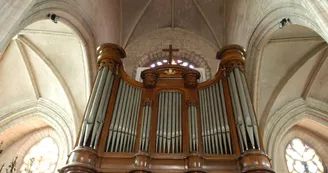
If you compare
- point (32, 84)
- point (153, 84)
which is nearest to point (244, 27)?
point (153, 84)

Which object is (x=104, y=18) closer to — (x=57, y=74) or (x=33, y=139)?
(x=57, y=74)

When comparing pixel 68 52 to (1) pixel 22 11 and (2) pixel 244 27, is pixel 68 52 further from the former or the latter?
(2) pixel 244 27

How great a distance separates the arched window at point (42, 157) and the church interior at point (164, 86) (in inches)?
1.7

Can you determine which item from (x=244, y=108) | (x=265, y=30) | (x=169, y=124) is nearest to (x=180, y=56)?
(x=265, y=30)

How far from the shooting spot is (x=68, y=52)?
30.4 feet

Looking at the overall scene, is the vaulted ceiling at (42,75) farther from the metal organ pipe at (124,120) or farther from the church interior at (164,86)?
the metal organ pipe at (124,120)

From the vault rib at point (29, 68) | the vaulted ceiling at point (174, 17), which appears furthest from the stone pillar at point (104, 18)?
the vault rib at point (29, 68)

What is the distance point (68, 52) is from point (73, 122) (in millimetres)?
2236

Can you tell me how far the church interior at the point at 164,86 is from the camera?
4.62 metres

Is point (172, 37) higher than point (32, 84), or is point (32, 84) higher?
point (172, 37)

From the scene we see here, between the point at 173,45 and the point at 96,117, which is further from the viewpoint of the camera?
the point at 173,45

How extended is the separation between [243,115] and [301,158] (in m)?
6.13

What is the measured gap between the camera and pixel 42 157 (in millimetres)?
10555

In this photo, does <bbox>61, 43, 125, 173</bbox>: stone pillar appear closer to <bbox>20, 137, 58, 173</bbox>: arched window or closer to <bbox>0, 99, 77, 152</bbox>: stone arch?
<bbox>0, 99, 77, 152</bbox>: stone arch
